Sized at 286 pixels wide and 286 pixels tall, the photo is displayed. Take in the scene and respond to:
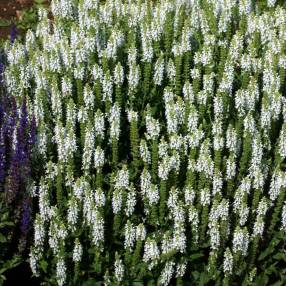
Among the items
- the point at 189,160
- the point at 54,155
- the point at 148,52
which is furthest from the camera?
the point at 148,52

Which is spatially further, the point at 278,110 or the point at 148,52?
the point at 148,52

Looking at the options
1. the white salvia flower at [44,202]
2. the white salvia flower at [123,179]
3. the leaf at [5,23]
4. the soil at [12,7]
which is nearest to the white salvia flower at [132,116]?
the white salvia flower at [123,179]

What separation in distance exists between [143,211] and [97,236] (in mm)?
618

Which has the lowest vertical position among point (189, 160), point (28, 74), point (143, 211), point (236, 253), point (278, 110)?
point (236, 253)

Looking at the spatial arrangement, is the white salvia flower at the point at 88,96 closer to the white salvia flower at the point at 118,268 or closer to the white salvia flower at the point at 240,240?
the white salvia flower at the point at 118,268

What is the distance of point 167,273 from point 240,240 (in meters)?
0.64

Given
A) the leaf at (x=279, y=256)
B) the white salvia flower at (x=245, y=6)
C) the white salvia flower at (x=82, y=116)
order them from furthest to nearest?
the white salvia flower at (x=245, y=6) → the white salvia flower at (x=82, y=116) → the leaf at (x=279, y=256)

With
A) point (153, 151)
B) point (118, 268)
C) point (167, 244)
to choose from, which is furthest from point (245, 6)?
point (118, 268)

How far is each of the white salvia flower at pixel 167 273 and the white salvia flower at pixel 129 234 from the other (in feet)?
1.06

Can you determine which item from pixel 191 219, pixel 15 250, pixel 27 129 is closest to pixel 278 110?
pixel 191 219

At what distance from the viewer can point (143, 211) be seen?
5293mm

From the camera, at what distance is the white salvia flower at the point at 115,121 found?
5.37 metres

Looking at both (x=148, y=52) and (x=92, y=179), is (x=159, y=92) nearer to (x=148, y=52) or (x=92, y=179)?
(x=148, y=52)

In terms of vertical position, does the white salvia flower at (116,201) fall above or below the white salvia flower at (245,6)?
below
